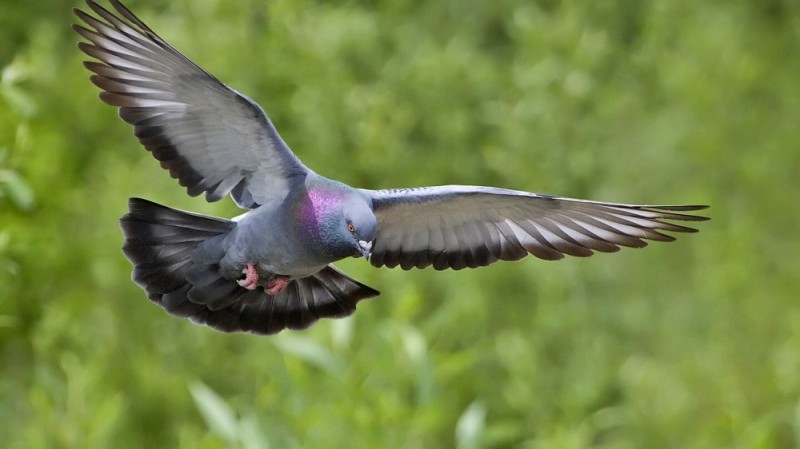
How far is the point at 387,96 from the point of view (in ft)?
22.0

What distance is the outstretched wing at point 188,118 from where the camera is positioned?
3.09 metres

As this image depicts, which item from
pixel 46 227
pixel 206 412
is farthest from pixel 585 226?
pixel 46 227

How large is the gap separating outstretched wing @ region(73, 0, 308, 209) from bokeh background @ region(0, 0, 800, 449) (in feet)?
4.55

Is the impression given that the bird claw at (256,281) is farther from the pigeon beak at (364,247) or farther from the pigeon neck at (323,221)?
the pigeon beak at (364,247)

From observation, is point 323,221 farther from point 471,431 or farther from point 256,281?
point 471,431

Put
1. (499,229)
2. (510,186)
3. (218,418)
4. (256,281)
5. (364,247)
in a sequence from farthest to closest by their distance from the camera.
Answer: (510,186) → (218,418) → (499,229) → (256,281) → (364,247)

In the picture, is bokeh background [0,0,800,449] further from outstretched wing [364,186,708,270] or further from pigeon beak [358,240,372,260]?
pigeon beak [358,240,372,260]

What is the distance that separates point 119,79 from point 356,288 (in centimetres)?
98

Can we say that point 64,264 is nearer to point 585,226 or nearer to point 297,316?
point 297,316

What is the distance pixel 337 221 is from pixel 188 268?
1.92 feet

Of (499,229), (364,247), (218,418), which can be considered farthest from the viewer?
(218,418)

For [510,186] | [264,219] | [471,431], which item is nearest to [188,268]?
[264,219]

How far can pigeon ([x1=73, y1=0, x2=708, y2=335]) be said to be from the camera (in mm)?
3076

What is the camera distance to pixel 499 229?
11.8 feet
